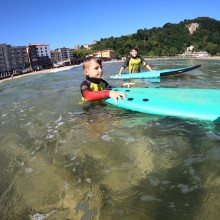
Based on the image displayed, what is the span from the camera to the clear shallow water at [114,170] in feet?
5.88

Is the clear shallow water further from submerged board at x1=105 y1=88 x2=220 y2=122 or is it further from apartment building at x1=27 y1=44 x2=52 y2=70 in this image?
apartment building at x1=27 y1=44 x2=52 y2=70

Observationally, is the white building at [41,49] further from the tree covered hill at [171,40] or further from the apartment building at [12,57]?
the tree covered hill at [171,40]

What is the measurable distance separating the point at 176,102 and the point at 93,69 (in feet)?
5.77

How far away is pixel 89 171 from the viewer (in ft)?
7.74

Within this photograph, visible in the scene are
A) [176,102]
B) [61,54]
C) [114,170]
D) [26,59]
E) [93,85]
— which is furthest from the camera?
[61,54]

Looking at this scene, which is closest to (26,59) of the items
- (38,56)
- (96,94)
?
(38,56)

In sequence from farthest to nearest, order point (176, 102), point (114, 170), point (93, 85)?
point (93, 85) → point (176, 102) → point (114, 170)

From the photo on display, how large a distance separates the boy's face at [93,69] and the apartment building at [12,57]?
90895mm

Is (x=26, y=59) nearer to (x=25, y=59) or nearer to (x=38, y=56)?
(x=25, y=59)

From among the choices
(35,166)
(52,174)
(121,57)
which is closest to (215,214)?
(52,174)

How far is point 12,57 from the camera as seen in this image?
9362 cm

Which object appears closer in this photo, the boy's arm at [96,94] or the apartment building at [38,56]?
the boy's arm at [96,94]

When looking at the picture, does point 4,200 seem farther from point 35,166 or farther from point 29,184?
point 35,166

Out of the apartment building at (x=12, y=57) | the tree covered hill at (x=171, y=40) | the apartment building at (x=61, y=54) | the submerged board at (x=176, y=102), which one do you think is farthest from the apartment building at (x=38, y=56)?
the submerged board at (x=176, y=102)
